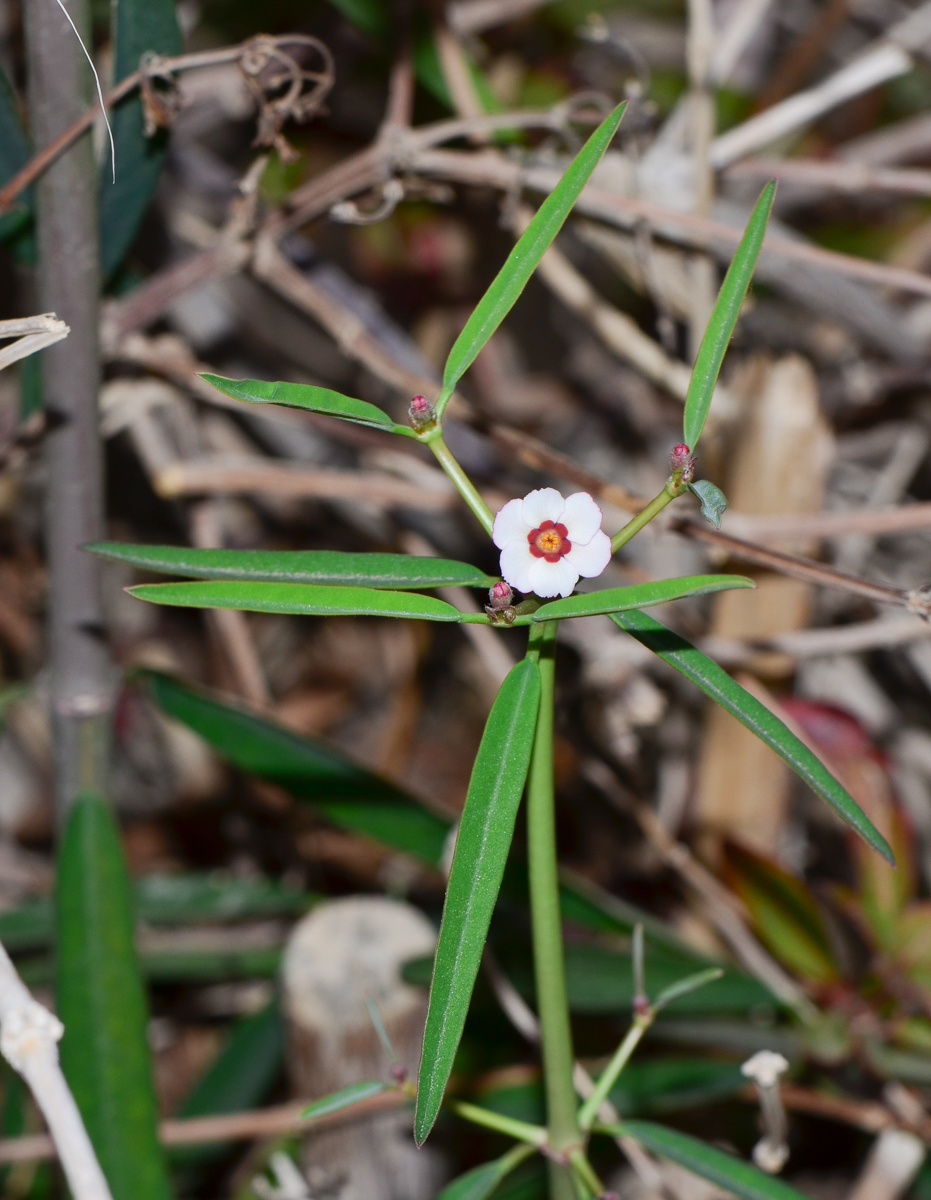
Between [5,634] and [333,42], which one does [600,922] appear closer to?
[5,634]

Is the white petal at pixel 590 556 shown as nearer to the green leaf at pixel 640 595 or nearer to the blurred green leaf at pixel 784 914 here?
the green leaf at pixel 640 595

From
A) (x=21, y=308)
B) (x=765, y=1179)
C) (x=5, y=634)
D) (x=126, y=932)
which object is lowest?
(x=765, y=1179)

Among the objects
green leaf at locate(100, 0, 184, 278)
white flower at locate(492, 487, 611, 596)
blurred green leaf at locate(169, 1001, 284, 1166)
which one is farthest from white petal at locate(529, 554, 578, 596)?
blurred green leaf at locate(169, 1001, 284, 1166)

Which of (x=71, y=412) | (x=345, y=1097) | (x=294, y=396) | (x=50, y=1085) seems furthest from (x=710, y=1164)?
(x=71, y=412)

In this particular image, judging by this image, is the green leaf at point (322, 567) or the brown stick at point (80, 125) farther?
the brown stick at point (80, 125)

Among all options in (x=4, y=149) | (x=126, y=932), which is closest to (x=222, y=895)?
(x=126, y=932)

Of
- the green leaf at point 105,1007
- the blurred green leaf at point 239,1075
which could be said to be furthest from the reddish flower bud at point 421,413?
the blurred green leaf at point 239,1075
